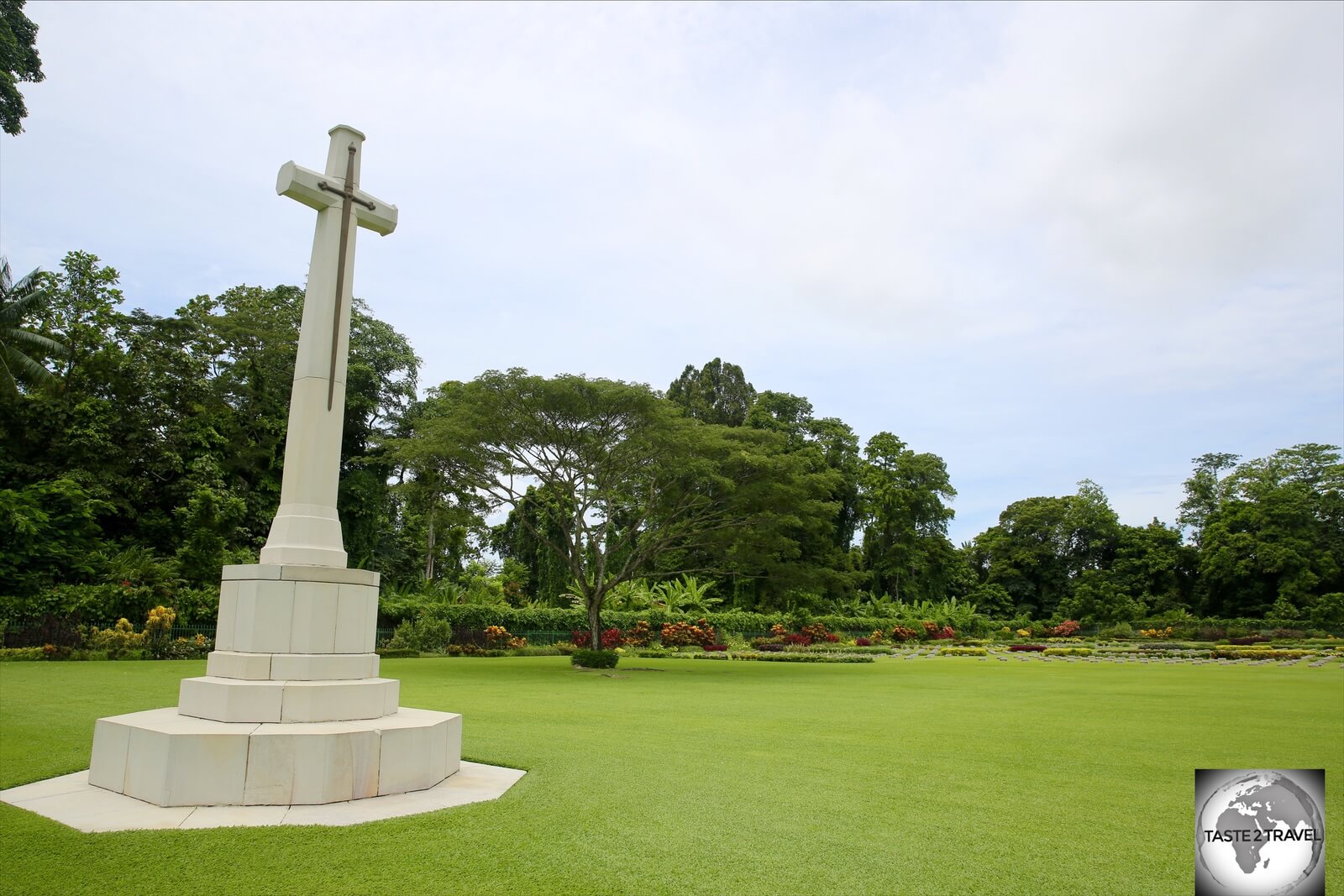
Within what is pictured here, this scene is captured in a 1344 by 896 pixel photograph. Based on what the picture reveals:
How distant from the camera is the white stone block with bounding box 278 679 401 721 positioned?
6.20 metres

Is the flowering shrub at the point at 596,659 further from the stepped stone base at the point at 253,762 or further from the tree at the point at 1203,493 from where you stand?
the tree at the point at 1203,493

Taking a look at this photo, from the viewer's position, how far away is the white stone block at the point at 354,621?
6.65m

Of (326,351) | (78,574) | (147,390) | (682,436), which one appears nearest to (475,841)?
(326,351)

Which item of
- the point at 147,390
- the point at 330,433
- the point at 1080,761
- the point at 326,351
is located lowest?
the point at 1080,761

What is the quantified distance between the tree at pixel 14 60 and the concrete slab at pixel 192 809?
11.3m

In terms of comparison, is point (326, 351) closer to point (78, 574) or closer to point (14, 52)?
point (14, 52)

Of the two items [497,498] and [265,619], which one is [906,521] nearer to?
[497,498]

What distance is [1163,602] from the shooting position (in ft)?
157

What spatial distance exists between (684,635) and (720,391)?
16526 mm

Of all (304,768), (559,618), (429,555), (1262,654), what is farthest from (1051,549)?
(304,768)

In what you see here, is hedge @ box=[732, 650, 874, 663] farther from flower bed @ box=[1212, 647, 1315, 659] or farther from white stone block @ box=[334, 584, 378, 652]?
white stone block @ box=[334, 584, 378, 652]

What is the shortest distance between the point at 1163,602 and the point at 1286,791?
5193 centimetres

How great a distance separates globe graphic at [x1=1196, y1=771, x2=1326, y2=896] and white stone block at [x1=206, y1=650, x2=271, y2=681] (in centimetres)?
601

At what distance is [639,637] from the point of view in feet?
101
